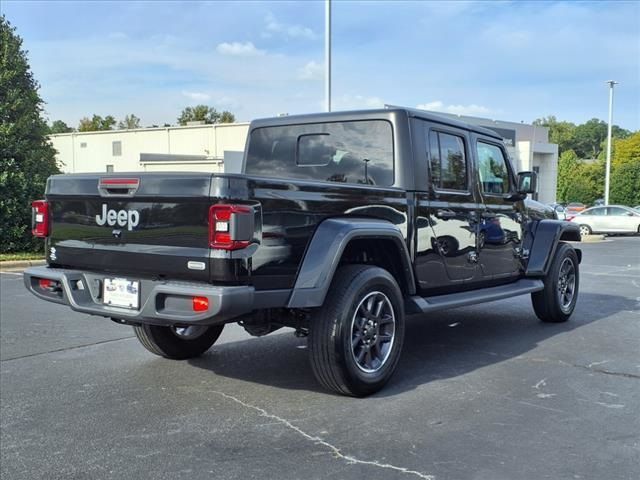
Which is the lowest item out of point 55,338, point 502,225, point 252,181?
point 55,338

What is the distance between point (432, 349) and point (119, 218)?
320 centimetres

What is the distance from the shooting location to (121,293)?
4.21 metres

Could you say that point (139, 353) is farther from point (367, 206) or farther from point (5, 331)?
point (367, 206)

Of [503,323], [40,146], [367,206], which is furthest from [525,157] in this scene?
[367,206]

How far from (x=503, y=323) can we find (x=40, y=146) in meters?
11.7

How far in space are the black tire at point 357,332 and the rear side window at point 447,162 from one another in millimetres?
1212

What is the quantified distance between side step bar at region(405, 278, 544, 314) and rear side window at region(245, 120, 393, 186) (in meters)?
0.98

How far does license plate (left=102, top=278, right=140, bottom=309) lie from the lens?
13.5 ft

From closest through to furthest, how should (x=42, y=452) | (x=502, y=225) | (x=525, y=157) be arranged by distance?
(x=42, y=452), (x=502, y=225), (x=525, y=157)

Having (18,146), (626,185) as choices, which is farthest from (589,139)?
(18,146)

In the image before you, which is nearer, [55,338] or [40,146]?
[55,338]

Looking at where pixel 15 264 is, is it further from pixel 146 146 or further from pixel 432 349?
pixel 146 146

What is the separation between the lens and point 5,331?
6.96m

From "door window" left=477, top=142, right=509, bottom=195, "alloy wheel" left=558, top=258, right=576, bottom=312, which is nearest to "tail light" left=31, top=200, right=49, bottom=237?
"door window" left=477, top=142, right=509, bottom=195
